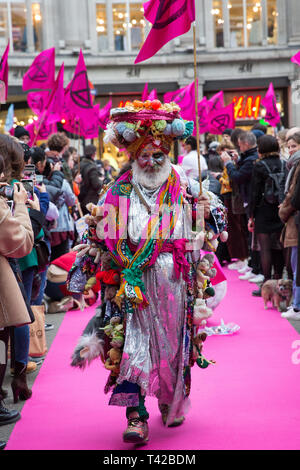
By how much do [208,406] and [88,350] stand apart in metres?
1.11

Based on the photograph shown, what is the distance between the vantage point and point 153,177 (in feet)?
14.7

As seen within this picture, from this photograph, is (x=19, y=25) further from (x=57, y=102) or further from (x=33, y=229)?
(x=33, y=229)

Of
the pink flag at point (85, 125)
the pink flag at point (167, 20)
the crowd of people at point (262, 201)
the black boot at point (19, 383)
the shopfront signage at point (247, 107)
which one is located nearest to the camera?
the pink flag at point (167, 20)

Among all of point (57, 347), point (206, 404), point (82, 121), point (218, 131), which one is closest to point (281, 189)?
point (57, 347)

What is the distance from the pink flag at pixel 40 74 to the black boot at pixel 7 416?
27.8 ft

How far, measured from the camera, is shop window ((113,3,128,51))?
28781 millimetres

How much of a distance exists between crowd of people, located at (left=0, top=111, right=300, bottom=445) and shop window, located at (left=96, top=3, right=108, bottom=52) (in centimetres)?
1704

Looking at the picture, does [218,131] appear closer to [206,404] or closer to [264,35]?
[206,404]

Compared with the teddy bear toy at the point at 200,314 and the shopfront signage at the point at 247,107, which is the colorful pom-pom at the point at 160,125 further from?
the shopfront signage at the point at 247,107

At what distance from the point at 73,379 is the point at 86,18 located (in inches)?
967

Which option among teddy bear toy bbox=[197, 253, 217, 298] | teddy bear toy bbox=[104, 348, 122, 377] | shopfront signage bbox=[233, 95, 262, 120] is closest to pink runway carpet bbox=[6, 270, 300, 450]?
teddy bear toy bbox=[104, 348, 122, 377]

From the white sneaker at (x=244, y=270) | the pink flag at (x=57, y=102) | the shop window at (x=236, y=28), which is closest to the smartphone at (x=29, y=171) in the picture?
the white sneaker at (x=244, y=270)

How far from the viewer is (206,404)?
16.6 feet

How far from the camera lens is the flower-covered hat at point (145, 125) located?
4414 mm
